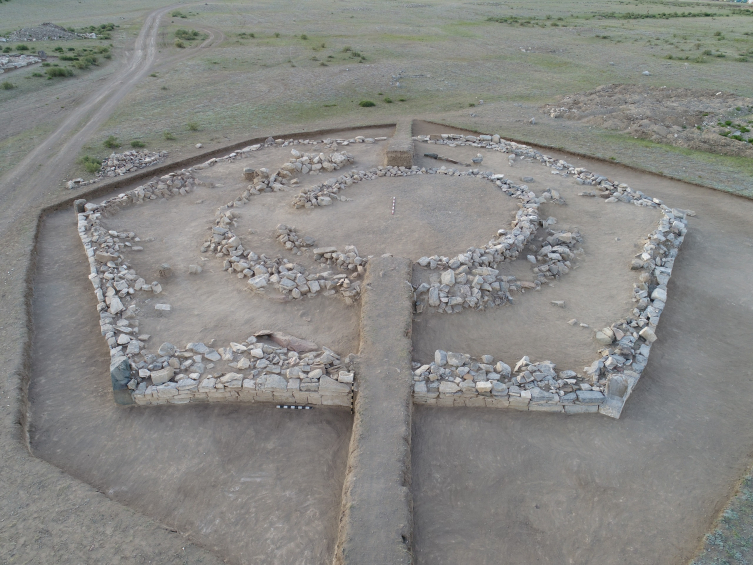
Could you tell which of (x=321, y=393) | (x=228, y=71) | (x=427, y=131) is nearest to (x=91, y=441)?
(x=321, y=393)

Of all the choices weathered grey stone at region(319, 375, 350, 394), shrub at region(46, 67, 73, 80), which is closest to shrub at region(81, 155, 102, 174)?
shrub at region(46, 67, 73, 80)

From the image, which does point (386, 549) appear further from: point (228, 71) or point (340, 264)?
point (228, 71)

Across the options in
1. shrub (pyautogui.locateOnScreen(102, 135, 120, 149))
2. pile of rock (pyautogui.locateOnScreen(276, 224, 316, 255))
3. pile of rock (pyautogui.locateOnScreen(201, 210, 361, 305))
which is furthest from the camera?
shrub (pyautogui.locateOnScreen(102, 135, 120, 149))

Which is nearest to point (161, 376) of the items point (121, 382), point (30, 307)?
point (121, 382)

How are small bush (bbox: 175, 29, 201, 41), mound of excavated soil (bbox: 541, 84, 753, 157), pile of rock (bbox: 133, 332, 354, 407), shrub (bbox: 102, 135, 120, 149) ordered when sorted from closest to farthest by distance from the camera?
1. pile of rock (bbox: 133, 332, 354, 407)
2. shrub (bbox: 102, 135, 120, 149)
3. mound of excavated soil (bbox: 541, 84, 753, 157)
4. small bush (bbox: 175, 29, 201, 41)

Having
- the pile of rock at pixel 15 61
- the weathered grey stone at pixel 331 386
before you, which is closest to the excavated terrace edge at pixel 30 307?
the weathered grey stone at pixel 331 386

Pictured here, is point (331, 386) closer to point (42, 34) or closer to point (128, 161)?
point (128, 161)

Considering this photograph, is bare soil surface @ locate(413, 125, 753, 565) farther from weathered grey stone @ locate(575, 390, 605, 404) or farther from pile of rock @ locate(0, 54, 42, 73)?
pile of rock @ locate(0, 54, 42, 73)
